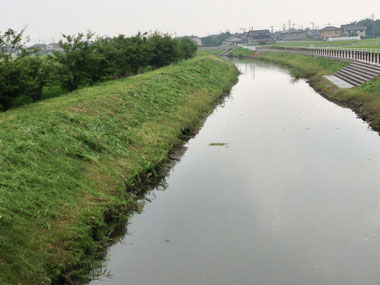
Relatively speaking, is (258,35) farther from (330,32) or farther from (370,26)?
(370,26)

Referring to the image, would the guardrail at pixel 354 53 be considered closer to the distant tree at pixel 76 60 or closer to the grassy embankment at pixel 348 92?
the grassy embankment at pixel 348 92

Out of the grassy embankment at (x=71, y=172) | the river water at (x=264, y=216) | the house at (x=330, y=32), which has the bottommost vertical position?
the river water at (x=264, y=216)

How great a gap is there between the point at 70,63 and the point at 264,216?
17.4 m

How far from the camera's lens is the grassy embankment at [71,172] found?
8148mm

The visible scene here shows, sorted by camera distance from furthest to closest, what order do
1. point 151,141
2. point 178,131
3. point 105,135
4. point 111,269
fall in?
1. point 178,131
2. point 151,141
3. point 105,135
4. point 111,269

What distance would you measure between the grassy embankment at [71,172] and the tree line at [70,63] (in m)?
1.23

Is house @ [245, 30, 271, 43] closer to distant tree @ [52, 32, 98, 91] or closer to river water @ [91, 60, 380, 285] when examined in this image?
distant tree @ [52, 32, 98, 91]

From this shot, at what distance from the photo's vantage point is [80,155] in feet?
41.6

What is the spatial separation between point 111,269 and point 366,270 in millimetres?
4866

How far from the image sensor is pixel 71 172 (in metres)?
11.4

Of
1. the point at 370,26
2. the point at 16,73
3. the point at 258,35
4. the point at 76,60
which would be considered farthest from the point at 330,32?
the point at 16,73

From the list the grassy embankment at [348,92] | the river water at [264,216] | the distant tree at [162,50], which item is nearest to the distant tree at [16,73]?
the river water at [264,216]

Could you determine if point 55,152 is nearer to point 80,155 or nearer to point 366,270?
point 80,155

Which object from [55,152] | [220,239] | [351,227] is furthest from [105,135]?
[351,227]
